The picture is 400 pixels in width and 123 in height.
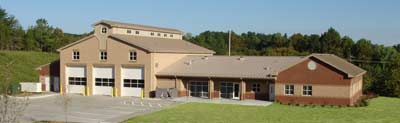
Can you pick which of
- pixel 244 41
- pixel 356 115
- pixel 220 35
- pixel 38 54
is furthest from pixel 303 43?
pixel 356 115

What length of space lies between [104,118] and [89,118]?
916mm

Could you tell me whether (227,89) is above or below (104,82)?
below

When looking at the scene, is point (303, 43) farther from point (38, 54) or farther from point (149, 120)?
point (149, 120)

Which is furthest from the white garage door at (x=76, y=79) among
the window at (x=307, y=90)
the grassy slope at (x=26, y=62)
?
the window at (x=307, y=90)

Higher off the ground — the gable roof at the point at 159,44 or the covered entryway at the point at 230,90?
the gable roof at the point at 159,44

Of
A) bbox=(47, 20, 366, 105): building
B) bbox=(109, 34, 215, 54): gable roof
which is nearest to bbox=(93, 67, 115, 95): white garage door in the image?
bbox=(47, 20, 366, 105): building

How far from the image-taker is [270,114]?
98.2ft

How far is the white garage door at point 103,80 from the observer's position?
4294 cm

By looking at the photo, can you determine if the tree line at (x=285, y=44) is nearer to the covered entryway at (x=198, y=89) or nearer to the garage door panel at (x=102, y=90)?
the covered entryway at (x=198, y=89)

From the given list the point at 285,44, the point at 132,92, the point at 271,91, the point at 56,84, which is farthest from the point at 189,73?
the point at 285,44

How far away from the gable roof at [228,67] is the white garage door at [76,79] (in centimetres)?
801

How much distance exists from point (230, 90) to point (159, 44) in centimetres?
1000

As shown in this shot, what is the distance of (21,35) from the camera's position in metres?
89.8

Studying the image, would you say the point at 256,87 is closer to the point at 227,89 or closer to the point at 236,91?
the point at 236,91
